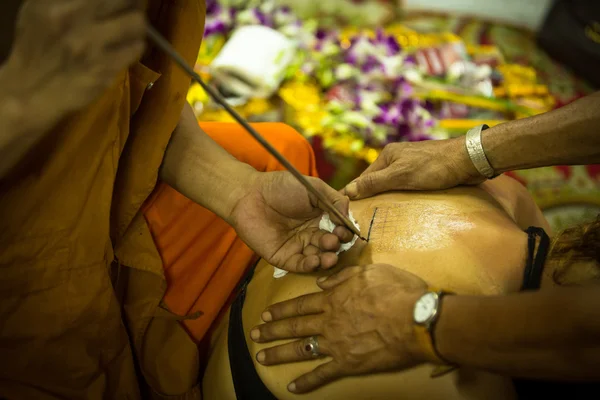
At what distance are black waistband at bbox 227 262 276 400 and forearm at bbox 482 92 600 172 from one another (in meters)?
0.71

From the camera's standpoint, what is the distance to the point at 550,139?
1.16m

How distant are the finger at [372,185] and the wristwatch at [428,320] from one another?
389 mm

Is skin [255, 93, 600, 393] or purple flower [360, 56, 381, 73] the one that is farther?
purple flower [360, 56, 381, 73]

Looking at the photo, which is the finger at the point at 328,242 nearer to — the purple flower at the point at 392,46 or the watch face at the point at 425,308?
the watch face at the point at 425,308

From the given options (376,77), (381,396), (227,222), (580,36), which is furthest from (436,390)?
(580,36)

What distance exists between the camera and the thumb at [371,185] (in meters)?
1.22

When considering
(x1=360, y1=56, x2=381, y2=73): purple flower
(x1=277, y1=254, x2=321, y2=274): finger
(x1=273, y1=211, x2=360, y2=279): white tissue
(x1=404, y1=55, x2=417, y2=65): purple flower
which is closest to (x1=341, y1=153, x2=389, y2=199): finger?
(x1=273, y1=211, x2=360, y2=279): white tissue

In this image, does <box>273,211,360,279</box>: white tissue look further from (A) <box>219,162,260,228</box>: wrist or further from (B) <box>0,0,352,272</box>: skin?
(B) <box>0,0,352,272</box>: skin

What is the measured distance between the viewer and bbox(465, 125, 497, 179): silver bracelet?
119 centimetres

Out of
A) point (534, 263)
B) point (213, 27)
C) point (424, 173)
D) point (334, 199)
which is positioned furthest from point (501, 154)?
point (213, 27)

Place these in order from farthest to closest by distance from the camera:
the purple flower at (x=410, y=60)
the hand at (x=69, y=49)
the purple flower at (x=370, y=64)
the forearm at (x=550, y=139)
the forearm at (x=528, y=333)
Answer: the purple flower at (x=410, y=60), the purple flower at (x=370, y=64), the forearm at (x=550, y=139), the forearm at (x=528, y=333), the hand at (x=69, y=49)

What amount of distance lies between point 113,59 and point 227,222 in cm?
59

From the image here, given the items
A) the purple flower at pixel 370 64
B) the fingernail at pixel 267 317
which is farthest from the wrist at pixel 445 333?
the purple flower at pixel 370 64

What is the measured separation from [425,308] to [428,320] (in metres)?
0.02
